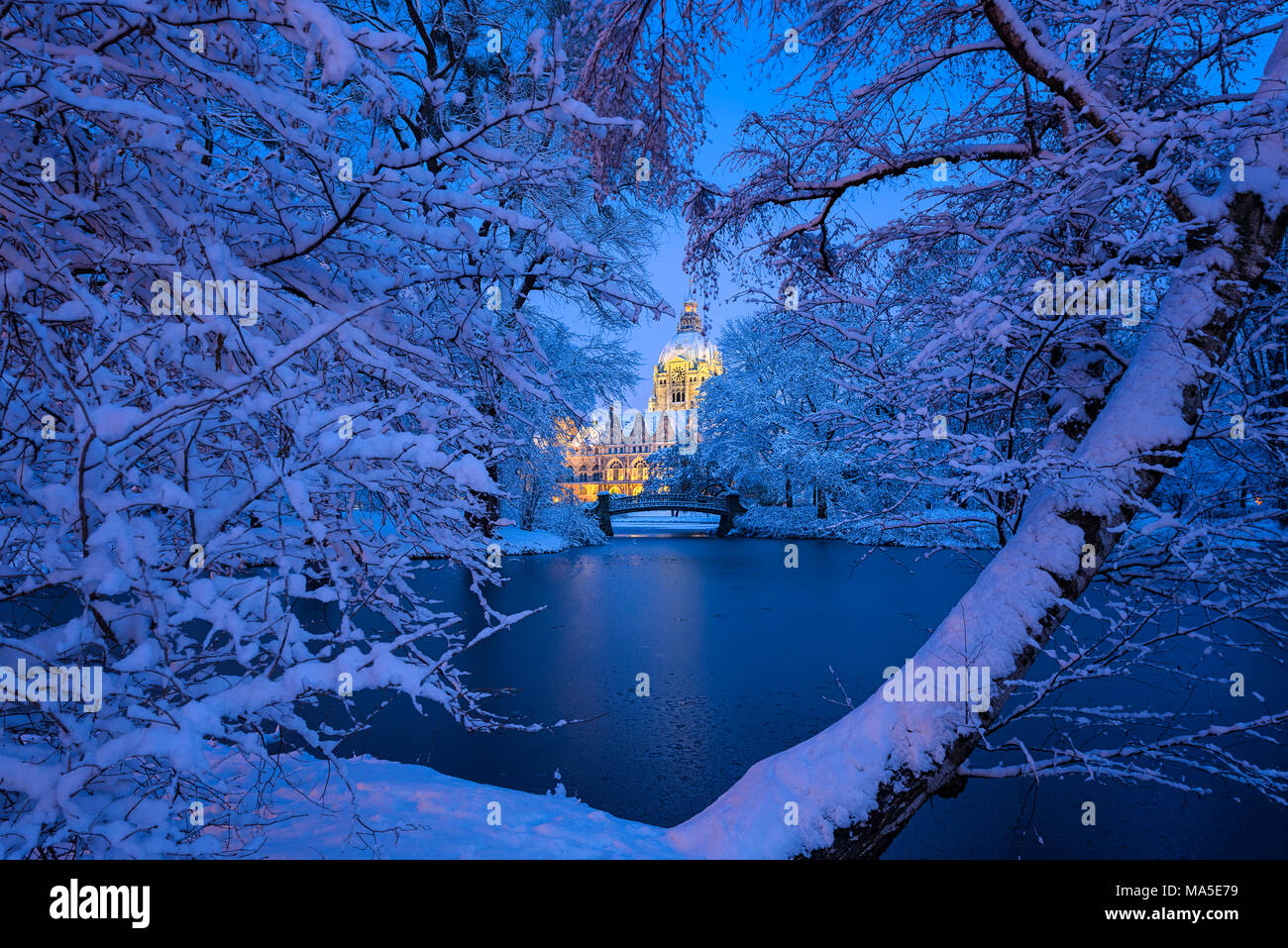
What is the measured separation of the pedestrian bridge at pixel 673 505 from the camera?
42.7m

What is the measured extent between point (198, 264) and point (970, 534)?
13.5ft

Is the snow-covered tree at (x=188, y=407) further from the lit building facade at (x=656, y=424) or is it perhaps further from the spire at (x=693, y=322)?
the lit building facade at (x=656, y=424)

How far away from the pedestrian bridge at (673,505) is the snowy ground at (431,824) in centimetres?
3635

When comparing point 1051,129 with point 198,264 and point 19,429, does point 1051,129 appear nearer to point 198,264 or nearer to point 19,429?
point 198,264

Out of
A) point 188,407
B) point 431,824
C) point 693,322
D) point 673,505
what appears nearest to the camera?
point 188,407

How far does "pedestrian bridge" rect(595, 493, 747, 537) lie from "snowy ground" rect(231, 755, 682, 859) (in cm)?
3635

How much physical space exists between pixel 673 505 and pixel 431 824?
4364 centimetres

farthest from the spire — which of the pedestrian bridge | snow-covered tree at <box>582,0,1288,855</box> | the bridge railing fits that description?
the bridge railing

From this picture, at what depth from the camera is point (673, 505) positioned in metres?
47.4

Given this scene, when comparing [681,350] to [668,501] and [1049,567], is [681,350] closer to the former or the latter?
[668,501]

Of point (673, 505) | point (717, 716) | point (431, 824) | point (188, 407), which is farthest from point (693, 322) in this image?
point (673, 505)

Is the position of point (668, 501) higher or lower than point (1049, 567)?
lower

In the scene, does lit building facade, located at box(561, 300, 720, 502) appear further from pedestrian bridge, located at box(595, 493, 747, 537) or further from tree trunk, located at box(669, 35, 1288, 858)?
tree trunk, located at box(669, 35, 1288, 858)
